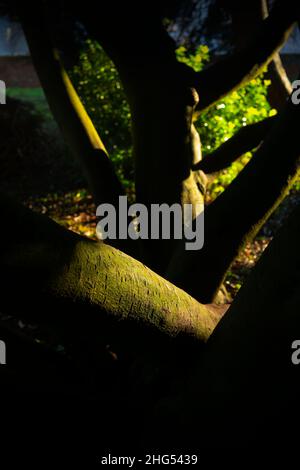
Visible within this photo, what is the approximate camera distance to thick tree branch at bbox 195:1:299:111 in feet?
11.3

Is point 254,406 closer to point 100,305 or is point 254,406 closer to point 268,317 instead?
point 268,317

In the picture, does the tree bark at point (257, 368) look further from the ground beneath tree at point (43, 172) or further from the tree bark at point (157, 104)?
the ground beneath tree at point (43, 172)

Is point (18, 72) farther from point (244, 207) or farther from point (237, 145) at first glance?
point (244, 207)

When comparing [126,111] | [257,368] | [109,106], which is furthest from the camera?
[109,106]

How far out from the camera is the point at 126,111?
823 centimetres

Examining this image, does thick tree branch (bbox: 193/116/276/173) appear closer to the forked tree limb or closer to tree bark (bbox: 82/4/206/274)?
tree bark (bbox: 82/4/206/274)

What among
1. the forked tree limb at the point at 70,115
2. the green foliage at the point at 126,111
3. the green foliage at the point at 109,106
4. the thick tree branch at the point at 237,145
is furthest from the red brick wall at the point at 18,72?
the thick tree branch at the point at 237,145

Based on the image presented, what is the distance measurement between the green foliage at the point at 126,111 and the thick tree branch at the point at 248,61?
3579 mm

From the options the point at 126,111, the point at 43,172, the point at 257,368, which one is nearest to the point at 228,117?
the point at 126,111

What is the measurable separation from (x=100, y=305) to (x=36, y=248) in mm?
313

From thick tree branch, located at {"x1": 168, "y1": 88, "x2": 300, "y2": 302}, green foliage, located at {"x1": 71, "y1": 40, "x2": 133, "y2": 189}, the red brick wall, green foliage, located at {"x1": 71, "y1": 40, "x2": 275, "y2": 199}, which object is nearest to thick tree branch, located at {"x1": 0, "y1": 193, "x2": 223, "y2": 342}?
thick tree branch, located at {"x1": 168, "y1": 88, "x2": 300, "y2": 302}

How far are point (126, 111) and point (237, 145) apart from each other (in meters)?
5.13

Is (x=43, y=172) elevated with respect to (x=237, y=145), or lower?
elevated

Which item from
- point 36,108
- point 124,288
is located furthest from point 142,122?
point 36,108
